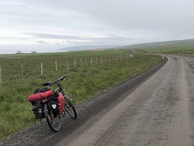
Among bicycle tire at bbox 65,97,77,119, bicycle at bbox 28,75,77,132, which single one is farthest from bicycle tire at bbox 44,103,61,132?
bicycle tire at bbox 65,97,77,119

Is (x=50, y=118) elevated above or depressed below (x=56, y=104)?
below

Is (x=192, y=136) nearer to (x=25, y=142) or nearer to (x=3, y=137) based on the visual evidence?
(x=25, y=142)

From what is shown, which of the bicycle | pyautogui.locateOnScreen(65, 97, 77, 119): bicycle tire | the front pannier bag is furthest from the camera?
pyautogui.locateOnScreen(65, 97, 77, 119): bicycle tire

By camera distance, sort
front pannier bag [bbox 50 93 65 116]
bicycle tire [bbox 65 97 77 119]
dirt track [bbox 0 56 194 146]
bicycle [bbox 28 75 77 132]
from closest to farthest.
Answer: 1. dirt track [bbox 0 56 194 146]
2. bicycle [bbox 28 75 77 132]
3. front pannier bag [bbox 50 93 65 116]
4. bicycle tire [bbox 65 97 77 119]

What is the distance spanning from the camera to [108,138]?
19.0ft

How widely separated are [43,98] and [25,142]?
994mm

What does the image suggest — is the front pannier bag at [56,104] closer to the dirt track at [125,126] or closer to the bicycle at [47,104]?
the bicycle at [47,104]

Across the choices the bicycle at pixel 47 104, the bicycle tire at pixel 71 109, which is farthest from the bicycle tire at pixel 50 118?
the bicycle tire at pixel 71 109

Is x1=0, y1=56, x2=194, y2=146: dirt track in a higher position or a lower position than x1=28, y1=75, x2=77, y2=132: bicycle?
lower

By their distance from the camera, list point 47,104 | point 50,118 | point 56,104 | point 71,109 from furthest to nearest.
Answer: point 71,109 < point 50,118 < point 56,104 < point 47,104

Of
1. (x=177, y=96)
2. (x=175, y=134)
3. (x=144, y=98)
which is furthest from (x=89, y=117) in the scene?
(x=177, y=96)

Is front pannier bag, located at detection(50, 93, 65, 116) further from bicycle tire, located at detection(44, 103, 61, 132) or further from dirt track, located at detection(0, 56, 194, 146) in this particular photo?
dirt track, located at detection(0, 56, 194, 146)

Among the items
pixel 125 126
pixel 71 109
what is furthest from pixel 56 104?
pixel 125 126

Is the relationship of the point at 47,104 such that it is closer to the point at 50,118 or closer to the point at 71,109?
the point at 50,118
